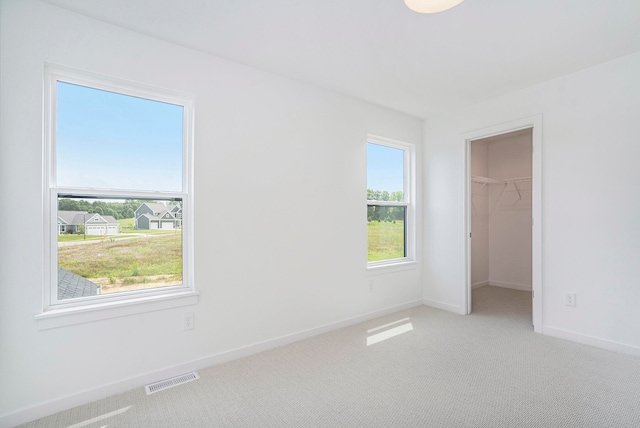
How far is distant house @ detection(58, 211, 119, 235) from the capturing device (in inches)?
82.4

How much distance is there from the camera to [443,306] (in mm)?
4113

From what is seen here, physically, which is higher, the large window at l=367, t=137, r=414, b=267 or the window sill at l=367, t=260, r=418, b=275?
the large window at l=367, t=137, r=414, b=267

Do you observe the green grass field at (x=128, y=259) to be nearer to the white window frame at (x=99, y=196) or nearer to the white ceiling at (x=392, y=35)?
the white window frame at (x=99, y=196)

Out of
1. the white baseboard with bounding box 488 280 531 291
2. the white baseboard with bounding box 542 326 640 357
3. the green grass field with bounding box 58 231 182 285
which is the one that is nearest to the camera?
the green grass field with bounding box 58 231 182 285

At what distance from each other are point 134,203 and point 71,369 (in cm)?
115

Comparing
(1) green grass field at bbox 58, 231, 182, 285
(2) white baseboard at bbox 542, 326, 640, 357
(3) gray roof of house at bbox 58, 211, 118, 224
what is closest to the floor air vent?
(1) green grass field at bbox 58, 231, 182, 285

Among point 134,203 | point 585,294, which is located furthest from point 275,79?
point 585,294

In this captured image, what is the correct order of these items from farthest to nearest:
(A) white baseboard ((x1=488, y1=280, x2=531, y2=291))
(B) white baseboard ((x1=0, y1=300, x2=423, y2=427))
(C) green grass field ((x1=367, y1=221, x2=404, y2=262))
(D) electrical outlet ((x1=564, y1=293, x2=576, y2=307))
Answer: (A) white baseboard ((x1=488, y1=280, x2=531, y2=291))
(C) green grass field ((x1=367, y1=221, x2=404, y2=262))
(D) electrical outlet ((x1=564, y1=293, x2=576, y2=307))
(B) white baseboard ((x1=0, y1=300, x2=423, y2=427))

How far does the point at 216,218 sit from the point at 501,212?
4892 mm

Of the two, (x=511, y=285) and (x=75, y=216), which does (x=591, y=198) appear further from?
(x=75, y=216)

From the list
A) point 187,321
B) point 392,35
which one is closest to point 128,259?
point 187,321

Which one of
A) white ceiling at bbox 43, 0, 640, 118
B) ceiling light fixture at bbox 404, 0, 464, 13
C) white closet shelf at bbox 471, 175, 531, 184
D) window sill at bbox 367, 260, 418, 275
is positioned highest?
white ceiling at bbox 43, 0, 640, 118

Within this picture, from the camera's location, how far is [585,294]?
9.64 ft

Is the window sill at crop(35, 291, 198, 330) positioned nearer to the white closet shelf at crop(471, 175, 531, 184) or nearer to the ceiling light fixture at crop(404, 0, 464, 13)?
the ceiling light fixture at crop(404, 0, 464, 13)
